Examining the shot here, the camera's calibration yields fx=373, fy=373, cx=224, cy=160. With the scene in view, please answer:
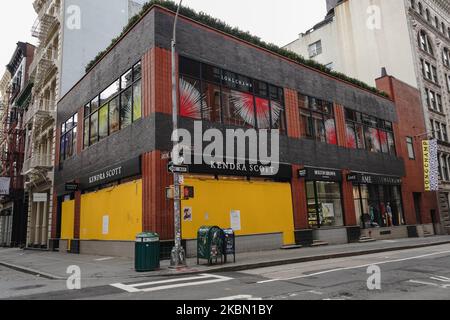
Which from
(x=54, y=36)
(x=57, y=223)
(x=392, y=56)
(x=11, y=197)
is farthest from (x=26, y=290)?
(x=392, y=56)

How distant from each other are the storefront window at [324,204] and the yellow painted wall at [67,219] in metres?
14.5

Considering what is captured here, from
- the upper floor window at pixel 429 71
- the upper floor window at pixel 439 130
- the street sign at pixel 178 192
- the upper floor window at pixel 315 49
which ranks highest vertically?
the upper floor window at pixel 315 49

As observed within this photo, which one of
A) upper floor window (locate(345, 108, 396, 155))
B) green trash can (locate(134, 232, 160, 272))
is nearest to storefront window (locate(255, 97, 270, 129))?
upper floor window (locate(345, 108, 396, 155))

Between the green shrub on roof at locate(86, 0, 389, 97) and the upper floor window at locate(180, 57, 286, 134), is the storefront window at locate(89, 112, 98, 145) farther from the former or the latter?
the upper floor window at locate(180, 57, 286, 134)

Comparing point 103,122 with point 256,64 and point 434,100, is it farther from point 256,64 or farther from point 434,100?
point 434,100

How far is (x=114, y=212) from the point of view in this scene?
59.8 ft

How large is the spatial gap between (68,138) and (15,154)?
1390 centimetres

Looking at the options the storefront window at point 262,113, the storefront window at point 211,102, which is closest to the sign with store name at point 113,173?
the storefront window at point 211,102

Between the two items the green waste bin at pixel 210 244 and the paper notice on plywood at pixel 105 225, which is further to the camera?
the paper notice on plywood at pixel 105 225

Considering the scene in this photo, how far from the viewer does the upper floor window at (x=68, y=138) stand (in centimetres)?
2450

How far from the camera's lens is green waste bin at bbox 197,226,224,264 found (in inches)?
512

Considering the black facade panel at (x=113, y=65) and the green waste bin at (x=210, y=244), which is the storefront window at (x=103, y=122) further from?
the green waste bin at (x=210, y=244)

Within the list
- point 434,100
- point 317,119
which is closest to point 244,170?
point 317,119

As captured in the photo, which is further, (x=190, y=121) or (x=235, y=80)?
(x=235, y=80)
